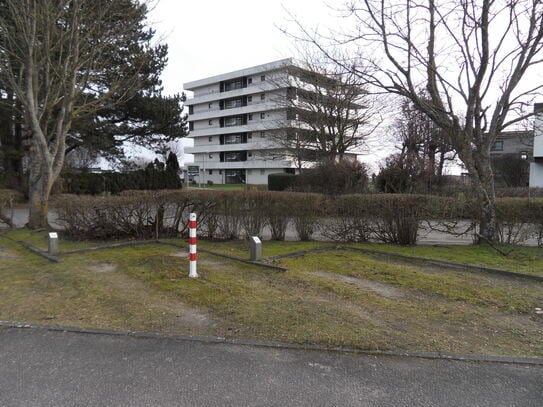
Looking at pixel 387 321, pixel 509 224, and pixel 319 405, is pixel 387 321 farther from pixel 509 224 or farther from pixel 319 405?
pixel 509 224

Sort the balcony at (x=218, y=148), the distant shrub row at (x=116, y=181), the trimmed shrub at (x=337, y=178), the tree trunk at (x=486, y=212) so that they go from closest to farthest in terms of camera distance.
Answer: the tree trunk at (x=486, y=212) < the trimmed shrub at (x=337, y=178) < the distant shrub row at (x=116, y=181) < the balcony at (x=218, y=148)

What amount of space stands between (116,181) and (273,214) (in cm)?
2588

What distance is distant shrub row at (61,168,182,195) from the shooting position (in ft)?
92.8

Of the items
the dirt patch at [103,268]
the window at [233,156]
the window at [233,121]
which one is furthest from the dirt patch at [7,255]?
the window at [233,121]

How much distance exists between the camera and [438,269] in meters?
6.66

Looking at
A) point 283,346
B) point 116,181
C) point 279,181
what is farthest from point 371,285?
point 116,181

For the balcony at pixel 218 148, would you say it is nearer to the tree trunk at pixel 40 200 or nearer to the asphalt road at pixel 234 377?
the tree trunk at pixel 40 200

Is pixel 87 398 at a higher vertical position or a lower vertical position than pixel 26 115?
lower

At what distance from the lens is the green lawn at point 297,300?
388 cm

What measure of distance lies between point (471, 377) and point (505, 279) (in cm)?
360

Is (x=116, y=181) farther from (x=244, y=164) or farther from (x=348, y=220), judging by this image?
(x=244, y=164)

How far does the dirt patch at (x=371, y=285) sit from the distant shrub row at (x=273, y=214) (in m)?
2.77

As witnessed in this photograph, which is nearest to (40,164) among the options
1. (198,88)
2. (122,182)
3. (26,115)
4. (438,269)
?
(26,115)

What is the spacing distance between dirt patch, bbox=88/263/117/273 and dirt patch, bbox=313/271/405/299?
3571 millimetres
